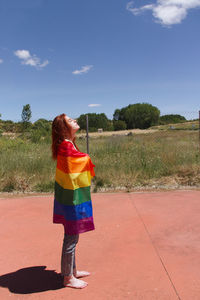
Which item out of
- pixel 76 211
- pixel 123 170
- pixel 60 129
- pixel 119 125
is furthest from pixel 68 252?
pixel 119 125

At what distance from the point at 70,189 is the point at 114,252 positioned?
1263 millimetres

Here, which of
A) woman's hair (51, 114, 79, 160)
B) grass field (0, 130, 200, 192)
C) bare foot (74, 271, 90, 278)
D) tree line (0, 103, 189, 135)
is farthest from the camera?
tree line (0, 103, 189, 135)

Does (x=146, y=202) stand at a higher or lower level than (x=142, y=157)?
lower

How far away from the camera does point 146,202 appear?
16.4ft

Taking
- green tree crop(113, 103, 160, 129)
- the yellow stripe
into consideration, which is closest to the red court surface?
the yellow stripe

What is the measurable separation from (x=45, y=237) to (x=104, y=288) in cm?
137

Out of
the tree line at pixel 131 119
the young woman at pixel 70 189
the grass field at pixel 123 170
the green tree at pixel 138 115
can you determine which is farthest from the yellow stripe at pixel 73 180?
the green tree at pixel 138 115

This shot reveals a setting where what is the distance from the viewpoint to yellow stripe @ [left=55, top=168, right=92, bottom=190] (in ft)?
7.35

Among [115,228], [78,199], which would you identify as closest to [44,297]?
[78,199]

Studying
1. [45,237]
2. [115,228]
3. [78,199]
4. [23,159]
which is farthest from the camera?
[23,159]

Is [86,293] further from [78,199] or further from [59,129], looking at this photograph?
[59,129]

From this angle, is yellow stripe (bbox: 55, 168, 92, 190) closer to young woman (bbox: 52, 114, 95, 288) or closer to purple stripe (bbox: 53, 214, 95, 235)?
young woman (bbox: 52, 114, 95, 288)

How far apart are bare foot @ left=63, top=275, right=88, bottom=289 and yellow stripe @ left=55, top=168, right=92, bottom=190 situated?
872 millimetres

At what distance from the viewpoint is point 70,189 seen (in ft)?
7.38
